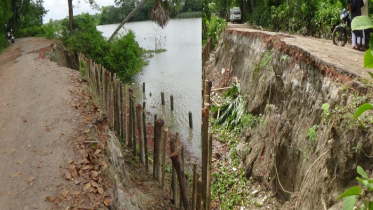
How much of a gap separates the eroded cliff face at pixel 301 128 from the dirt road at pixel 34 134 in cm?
328

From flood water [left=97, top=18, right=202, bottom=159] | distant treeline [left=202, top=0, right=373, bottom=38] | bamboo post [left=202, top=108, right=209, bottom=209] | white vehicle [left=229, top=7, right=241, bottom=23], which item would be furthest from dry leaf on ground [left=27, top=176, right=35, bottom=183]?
white vehicle [left=229, top=7, right=241, bottom=23]

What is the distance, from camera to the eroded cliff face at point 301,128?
382 centimetres

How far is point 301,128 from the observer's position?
18.2 ft

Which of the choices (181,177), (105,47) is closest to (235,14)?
(105,47)

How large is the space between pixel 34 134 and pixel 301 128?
173 inches

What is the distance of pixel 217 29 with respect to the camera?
20.3m

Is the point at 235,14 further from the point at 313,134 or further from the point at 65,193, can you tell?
the point at 65,193

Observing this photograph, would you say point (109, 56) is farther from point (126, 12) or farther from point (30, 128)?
point (126, 12)

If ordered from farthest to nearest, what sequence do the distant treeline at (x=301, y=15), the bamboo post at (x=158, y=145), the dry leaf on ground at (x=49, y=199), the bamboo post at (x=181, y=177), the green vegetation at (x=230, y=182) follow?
the distant treeline at (x=301, y=15) → the green vegetation at (x=230, y=182) → the bamboo post at (x=158, y=145) → the bamboo post at (x=181, y=177) → the dry leaf on ground at (x=49, y=199)

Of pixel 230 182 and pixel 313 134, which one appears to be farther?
pixel 230 182

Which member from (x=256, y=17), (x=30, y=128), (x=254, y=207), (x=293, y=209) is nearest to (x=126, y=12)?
(x=30, y=128)

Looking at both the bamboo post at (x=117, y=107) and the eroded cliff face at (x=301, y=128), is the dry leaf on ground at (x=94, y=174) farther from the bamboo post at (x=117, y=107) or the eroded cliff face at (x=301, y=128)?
the bamboo post at (x=117, y=107)

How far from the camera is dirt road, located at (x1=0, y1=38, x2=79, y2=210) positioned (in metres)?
3.83

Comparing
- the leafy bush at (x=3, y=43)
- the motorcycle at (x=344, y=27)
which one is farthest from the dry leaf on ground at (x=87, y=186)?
the leafy bush at (x=3, y=43)
